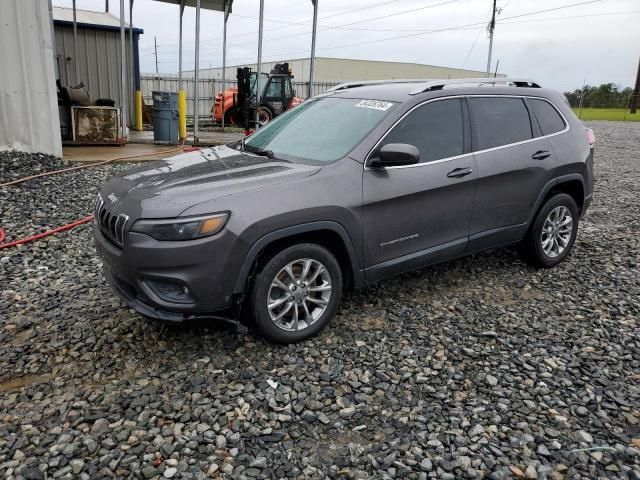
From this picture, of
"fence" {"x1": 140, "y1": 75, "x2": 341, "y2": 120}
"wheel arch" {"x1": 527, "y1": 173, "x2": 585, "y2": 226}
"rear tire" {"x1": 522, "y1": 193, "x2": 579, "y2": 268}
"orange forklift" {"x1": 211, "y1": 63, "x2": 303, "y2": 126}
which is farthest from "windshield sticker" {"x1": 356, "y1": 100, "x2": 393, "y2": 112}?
"fence" {"x1": 140, "y1": 75, "x2": 341, "y2": 120}

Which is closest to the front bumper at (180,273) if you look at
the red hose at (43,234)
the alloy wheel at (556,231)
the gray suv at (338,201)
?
the gray suv at (338,201)

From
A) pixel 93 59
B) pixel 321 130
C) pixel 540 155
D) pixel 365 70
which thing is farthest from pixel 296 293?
pixel 365 70

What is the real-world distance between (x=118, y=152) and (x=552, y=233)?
8745 millimetres

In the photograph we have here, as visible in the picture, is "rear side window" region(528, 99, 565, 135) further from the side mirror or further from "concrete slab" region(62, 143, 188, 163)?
"concrete slab" region(62, 143, 188, 163)

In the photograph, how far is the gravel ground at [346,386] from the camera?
2.52m

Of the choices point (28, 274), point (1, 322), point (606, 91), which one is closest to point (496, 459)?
point (1, 322)

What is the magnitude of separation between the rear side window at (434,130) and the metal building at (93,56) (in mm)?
15108

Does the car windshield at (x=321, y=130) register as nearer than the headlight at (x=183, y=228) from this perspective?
No

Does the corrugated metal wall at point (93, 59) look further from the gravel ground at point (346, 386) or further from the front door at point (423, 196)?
the front door at point (423, 196)

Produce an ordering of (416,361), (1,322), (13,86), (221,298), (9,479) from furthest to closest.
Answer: (13,86), (1,322), (416,361), (221,298), (9,479)

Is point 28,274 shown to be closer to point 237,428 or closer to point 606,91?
point 237,428

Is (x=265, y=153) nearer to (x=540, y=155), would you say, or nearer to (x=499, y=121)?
(x=499, y=121)

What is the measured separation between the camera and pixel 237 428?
2.72 m

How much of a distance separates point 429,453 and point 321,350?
43.5 inches
